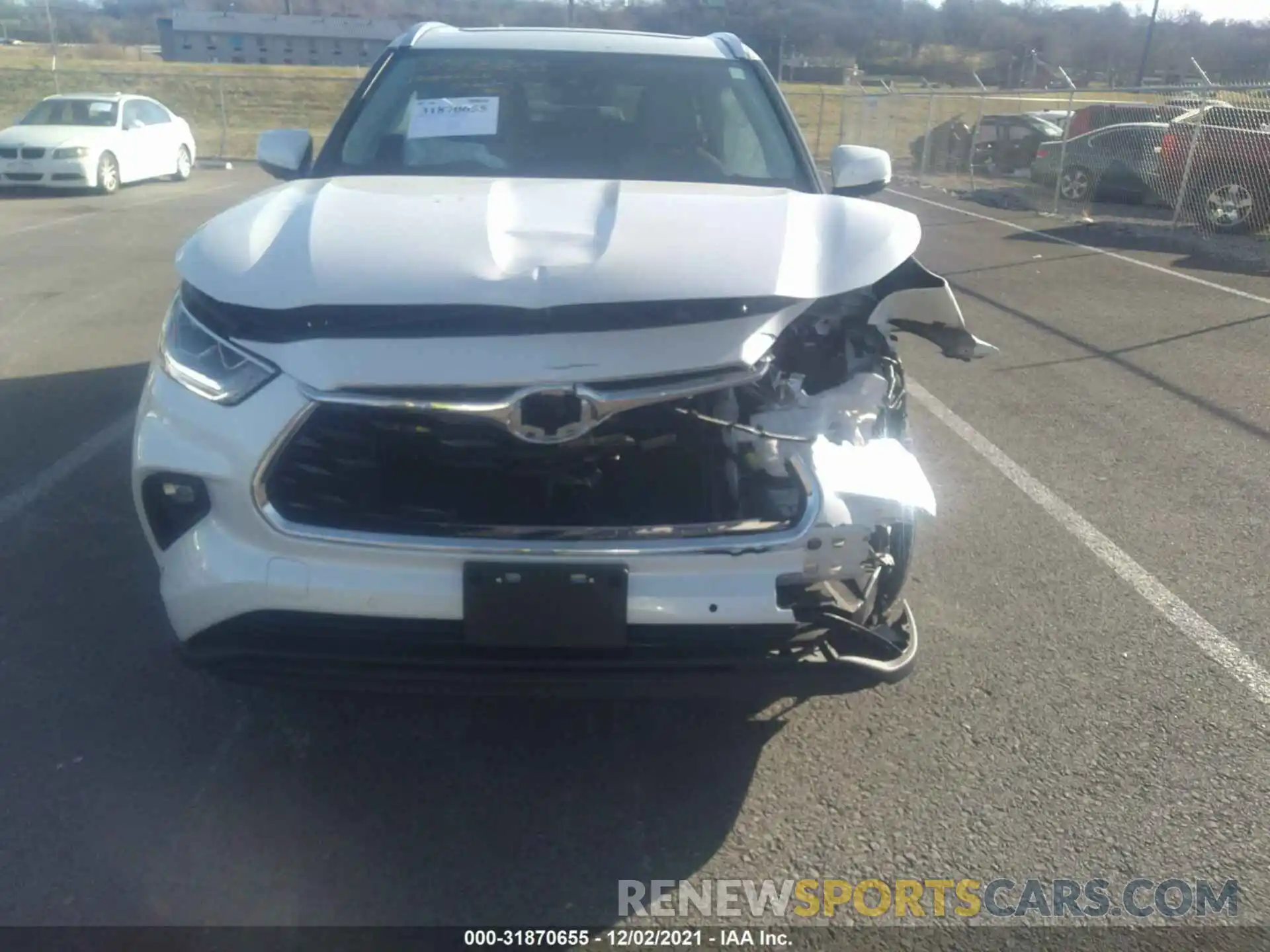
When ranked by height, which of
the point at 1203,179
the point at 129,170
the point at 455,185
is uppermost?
the point at 455,185

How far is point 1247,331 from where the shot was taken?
8266 millimetres

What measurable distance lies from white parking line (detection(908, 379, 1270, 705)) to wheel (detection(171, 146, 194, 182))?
1703 centimetres

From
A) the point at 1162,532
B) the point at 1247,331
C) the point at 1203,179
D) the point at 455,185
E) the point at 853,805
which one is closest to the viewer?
the point at 853,805

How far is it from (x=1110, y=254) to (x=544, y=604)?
1141cm

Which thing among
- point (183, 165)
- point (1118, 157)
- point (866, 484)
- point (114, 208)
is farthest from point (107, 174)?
point (866, 484)

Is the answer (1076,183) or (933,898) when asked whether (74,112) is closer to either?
(1076,183)

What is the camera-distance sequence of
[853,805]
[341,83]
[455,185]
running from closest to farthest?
[853,805] → [455,185] → [341,83]

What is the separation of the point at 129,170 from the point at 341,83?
16.0 meters

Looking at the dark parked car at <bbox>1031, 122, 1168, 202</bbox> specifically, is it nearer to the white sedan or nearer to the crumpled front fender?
the crumpled front fender

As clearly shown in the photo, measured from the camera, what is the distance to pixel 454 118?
13.7ft

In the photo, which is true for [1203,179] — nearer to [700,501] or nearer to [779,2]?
[779,2]

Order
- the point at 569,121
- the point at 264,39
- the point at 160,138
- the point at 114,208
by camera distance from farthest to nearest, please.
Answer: the point at 264,39 < the point at 160,138 < the point at 114,208 < the point at 569,121

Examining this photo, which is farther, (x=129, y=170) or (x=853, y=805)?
(x=129, y=170)

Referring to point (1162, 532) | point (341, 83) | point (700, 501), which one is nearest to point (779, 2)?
point (1162, 532)
